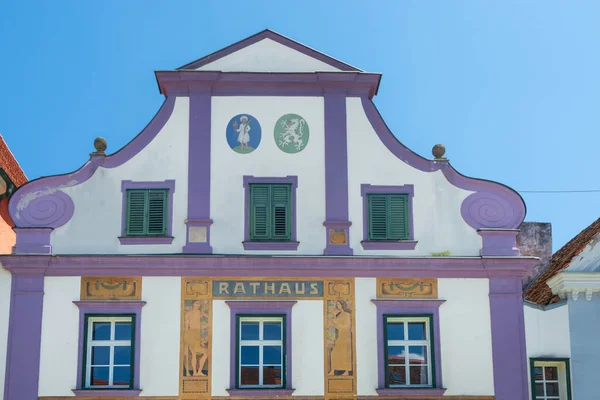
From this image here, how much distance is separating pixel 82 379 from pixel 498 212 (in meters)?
9.37

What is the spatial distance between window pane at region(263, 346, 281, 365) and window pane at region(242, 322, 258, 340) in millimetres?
337

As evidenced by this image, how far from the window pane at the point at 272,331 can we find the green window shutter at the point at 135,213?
328 centimetres

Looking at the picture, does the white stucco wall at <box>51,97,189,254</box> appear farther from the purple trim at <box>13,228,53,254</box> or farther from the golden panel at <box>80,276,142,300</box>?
the golden panel at <box>80,276,142,300</box>

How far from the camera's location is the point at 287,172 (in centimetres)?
2169

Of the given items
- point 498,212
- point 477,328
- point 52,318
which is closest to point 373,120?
point 498,212

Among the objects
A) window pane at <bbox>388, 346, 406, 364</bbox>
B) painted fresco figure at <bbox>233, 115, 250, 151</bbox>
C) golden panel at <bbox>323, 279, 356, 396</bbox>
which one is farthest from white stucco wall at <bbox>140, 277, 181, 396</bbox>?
window pane at <bbox>388, 346, 406, 364</bbox>

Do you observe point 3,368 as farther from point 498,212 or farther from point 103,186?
point 498,212

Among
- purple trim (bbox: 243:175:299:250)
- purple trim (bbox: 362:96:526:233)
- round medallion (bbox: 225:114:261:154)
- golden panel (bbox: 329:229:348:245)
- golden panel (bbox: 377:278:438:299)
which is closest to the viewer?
golden panel (bbox: 377:278:438:299)

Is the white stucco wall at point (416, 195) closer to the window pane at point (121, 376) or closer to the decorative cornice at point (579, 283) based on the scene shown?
the decorative cornice at point (579, 283)

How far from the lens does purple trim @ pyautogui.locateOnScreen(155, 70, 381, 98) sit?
21.9m

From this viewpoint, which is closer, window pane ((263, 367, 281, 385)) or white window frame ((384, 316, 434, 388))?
window pane ((263, 367, 281, 385))

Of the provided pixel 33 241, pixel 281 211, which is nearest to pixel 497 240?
pixel 281 211

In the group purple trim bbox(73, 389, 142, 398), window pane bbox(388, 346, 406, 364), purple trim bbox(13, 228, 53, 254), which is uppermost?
purple trim bbox(13, 228, 53, 254)

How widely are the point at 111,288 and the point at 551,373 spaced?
9547 millimetres
